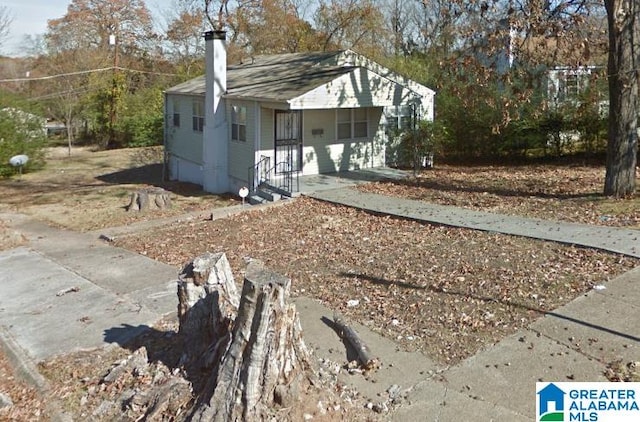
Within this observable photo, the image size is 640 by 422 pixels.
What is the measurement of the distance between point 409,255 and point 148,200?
8997 mm

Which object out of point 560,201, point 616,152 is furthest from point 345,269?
point 616,152

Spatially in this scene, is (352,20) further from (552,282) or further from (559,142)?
(552,282)

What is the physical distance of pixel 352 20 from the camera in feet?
123

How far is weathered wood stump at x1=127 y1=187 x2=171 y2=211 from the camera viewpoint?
15516 mm

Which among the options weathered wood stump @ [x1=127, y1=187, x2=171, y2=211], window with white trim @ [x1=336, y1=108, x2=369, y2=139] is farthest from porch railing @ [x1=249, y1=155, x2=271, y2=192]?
window with white trim @ [x1=336, y1=108, x2=369, y2=139]

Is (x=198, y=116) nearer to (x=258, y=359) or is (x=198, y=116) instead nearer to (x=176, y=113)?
(x=176, y=113)

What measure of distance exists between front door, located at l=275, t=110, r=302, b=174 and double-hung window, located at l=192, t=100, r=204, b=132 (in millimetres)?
4027

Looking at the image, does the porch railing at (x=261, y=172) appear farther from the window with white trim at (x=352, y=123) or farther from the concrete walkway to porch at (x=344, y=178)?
the window with white trim at (x=352, y=123)

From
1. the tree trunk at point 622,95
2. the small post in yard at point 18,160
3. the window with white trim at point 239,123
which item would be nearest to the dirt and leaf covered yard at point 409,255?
the tree trunk at point 622,95

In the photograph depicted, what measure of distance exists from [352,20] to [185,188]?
73.5 ft

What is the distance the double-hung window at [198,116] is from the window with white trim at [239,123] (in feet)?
7.52

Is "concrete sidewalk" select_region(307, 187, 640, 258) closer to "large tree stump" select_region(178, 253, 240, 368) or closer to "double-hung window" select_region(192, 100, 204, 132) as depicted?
"large tree stump" select_region(178, 253, 240, 368)

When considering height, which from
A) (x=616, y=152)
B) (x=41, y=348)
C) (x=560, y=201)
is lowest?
(x=41, y=348)

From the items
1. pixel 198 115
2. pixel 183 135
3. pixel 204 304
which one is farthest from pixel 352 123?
pixel 204 304
